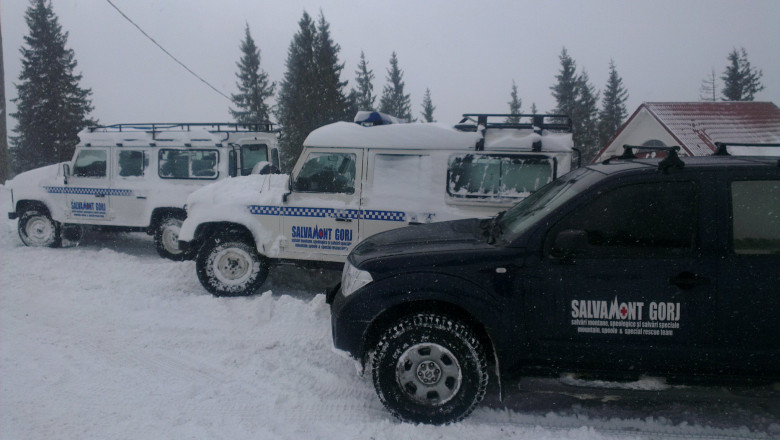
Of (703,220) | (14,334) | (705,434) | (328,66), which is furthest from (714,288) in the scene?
(328,66)

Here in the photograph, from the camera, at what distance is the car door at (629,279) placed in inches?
134

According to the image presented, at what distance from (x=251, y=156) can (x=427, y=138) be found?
529 cm

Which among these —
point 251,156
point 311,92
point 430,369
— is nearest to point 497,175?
point 430,369

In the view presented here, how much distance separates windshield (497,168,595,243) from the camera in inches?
146

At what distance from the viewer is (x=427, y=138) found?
250 inches

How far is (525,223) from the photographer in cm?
380

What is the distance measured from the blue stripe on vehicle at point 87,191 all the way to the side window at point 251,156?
2.10 meters

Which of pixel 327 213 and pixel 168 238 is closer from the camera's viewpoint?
pixel 327 213

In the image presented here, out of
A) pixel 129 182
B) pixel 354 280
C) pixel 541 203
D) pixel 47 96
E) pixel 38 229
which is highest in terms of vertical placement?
pixel 47 96

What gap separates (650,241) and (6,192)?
50.3 feet

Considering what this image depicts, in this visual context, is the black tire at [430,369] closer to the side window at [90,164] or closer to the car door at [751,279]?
the car door at [751,279]

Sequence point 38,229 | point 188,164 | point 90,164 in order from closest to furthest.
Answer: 1. point 188,164
2. point 90,164
3. point 38,229

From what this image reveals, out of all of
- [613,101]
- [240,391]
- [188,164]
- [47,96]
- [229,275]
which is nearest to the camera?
[240,391]

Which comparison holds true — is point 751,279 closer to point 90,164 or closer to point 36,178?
point 90,164
